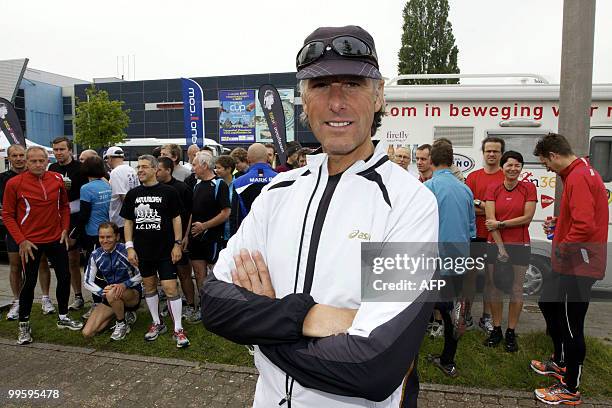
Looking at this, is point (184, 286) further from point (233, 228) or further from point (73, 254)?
point (73, 254)

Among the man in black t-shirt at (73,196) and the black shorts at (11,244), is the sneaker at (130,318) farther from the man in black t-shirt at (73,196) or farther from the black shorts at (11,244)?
the black shorts at (11,244)

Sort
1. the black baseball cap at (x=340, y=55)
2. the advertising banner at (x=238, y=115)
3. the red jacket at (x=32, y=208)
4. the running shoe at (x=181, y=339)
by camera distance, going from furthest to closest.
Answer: the advertising banner at (x=238, y=115) → the red jacket at (x=32, y=208) → the running shoe at (x=181, y=339) → the black baseball cap at (x=340, y=55)

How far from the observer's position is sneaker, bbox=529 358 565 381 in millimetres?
3957

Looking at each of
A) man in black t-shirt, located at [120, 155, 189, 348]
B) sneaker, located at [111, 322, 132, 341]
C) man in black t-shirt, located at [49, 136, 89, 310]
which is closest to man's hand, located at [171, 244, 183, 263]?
man in black t-shirt, located at [120, 155, 189, 348]

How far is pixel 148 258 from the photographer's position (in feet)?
16.4

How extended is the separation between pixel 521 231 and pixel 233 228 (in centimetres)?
353

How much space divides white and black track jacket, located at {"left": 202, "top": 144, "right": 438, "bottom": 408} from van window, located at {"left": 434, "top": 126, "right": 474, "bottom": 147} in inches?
203

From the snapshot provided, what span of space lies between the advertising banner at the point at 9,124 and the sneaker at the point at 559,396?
12006mm

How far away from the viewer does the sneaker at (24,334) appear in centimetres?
500

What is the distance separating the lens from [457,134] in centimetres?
643

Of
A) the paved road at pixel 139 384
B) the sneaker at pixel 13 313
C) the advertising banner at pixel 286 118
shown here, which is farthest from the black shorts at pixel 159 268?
the advertising banner at pixel 286 118

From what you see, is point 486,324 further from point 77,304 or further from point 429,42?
point 429,42

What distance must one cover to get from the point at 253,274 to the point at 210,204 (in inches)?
170

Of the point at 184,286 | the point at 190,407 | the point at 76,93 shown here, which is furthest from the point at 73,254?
the point at 76,93
